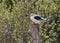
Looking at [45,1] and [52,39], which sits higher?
[45,1]

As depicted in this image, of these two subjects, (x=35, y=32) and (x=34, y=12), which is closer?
(x=35, y=32)

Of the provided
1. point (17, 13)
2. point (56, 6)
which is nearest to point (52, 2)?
point (56, 6)

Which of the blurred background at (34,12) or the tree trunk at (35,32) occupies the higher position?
the tree trunk at (35,32)

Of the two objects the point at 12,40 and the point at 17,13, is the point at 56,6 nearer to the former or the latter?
the point at 17,13

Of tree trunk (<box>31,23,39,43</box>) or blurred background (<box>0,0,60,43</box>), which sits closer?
tree trunk (<box>31,23,39,43</box>)

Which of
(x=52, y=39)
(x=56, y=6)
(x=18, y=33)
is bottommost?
(x=52, y=39)

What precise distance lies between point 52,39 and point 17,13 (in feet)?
3.45

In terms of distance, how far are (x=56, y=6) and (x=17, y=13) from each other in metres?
0.94

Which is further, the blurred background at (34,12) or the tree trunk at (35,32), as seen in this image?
the blurred background at (34,12)

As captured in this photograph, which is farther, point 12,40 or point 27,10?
point 27,10

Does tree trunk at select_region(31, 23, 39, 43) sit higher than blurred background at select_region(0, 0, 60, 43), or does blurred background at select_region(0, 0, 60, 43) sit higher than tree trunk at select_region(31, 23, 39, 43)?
tree trunk at select_region(31, 23, 39, 43)

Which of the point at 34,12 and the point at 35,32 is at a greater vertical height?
the point at 35,32

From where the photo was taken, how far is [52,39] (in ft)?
19.2

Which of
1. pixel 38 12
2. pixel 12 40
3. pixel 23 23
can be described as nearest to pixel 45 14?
pixel 38 12
